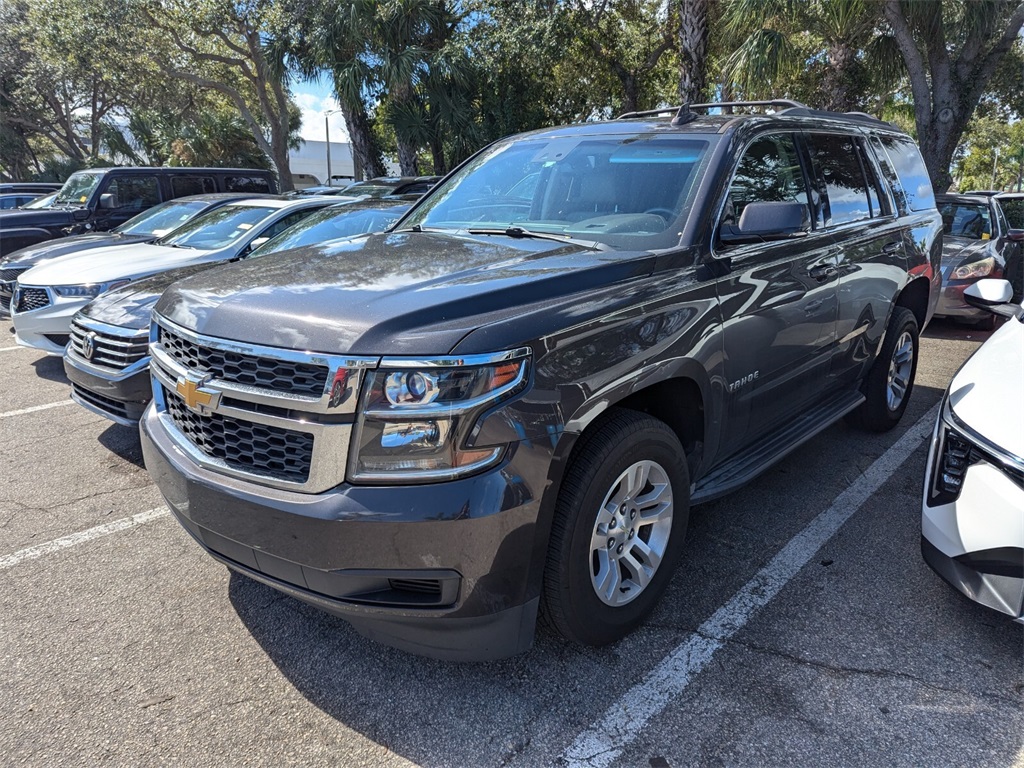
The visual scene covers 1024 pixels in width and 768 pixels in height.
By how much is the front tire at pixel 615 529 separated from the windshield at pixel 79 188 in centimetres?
1166

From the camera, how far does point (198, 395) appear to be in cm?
238

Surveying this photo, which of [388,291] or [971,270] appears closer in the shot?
[388,291]

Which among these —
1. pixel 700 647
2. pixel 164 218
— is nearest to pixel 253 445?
pixel 700 647

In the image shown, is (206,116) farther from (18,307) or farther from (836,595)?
(836,595)

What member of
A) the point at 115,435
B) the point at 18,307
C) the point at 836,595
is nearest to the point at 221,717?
the point at 836,595

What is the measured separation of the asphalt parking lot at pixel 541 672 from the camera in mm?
2258

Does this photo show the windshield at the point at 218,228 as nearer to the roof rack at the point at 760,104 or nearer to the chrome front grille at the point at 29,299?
the chrome front grille at the point at 29,299

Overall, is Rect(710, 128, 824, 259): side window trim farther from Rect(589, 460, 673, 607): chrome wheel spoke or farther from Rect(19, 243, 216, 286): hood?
Rect(19, 243, 216, 286): hood

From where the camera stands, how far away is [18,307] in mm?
6238

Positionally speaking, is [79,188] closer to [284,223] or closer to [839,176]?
[284,223]

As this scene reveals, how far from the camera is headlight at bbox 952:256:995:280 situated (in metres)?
8.07

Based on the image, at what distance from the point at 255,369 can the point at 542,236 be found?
4.69 ft

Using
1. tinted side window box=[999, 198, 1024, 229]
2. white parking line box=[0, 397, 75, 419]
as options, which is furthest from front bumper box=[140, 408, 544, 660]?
tinted side window box=[999, 198, 1024, 229]

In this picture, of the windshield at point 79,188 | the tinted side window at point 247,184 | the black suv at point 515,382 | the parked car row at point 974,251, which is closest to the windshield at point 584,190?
the black suv at point 515,382
